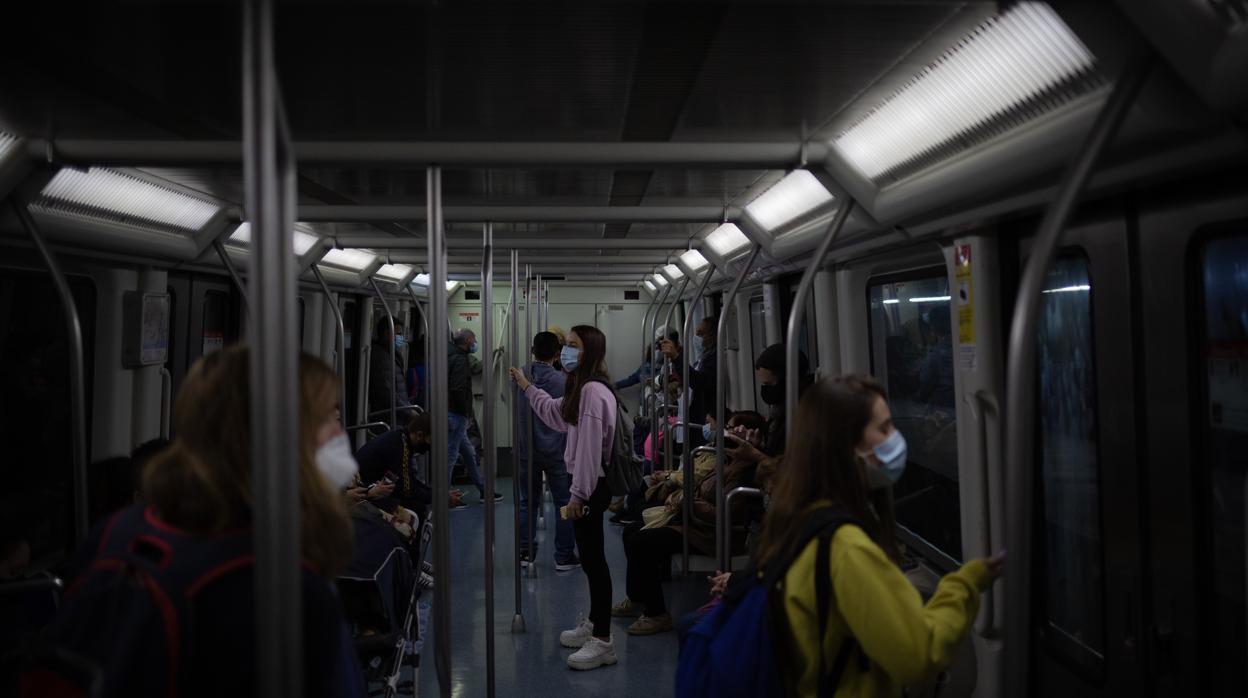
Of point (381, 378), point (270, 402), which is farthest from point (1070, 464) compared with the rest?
point (381, 378)

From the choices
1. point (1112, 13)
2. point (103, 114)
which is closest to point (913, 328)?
point (1112, 13)

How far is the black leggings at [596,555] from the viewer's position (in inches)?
190

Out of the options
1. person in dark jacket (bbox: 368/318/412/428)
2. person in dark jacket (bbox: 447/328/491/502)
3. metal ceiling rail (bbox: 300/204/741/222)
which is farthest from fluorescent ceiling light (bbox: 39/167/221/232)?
person in dark jacket (bbox: 447/328/491/502)

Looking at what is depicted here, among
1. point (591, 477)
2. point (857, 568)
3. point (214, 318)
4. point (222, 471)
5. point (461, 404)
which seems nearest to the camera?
point (222, 471)

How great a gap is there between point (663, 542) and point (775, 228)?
210 centimetres

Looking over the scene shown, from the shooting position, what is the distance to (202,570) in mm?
1286

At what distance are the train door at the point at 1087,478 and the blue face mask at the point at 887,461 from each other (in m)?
0.82

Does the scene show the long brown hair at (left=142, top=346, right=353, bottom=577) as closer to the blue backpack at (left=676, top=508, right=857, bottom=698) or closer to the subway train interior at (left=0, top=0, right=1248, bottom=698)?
the subway train interior at (left=0, top=0, right=1248, bottom=698)

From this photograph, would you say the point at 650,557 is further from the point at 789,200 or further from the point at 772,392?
the point at 789,200

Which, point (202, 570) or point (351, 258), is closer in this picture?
point (202, 570)

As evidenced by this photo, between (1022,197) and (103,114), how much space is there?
8.68 feet

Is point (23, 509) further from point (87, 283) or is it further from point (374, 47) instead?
point (374, 47)

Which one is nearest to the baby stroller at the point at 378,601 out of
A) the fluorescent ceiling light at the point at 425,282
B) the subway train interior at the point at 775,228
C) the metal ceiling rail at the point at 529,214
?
the subway train interior at the point at 775,228

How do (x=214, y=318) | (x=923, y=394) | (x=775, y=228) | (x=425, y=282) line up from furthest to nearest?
(x=425, y=282) → (x=214, y=318) → (x=775, y=228) → (x=923, y=394)
